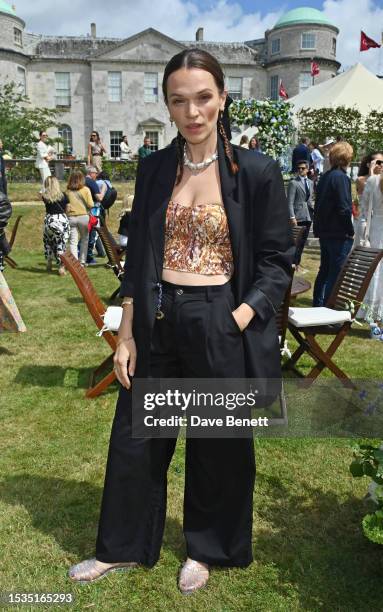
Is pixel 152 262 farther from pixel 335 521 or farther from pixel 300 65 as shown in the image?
pixel 300 65

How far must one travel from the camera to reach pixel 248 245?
2.14 m

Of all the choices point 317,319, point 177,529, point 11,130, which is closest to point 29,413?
point 177,529

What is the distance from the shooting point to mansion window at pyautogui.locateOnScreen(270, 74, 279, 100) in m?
48.8

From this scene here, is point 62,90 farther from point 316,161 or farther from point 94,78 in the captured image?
point 316,161

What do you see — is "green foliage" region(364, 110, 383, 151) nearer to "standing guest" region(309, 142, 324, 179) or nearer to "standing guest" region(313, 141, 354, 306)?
"standing guest" region(309, 142, 324, 179)

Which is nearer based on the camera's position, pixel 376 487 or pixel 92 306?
pixel 376 487

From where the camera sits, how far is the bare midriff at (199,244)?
2115 mm

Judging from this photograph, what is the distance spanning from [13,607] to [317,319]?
3071 mm

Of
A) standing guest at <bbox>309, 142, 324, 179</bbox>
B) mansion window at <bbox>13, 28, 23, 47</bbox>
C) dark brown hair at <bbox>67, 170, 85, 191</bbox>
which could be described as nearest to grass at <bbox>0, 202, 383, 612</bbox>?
dark brown hair at <bbox>67, 170, 85, 191</bbox>

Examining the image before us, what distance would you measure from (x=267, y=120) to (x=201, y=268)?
13842mm

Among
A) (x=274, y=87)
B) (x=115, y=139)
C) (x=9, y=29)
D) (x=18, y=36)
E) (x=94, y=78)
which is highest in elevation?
(x=9, y=29)

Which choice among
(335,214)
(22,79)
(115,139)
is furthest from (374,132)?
(22,79)

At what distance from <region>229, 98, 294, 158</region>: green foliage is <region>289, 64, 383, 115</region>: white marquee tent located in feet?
8.22

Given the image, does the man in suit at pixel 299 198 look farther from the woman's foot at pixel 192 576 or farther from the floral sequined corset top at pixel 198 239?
the floral sequined corset top at pixel 198 239
